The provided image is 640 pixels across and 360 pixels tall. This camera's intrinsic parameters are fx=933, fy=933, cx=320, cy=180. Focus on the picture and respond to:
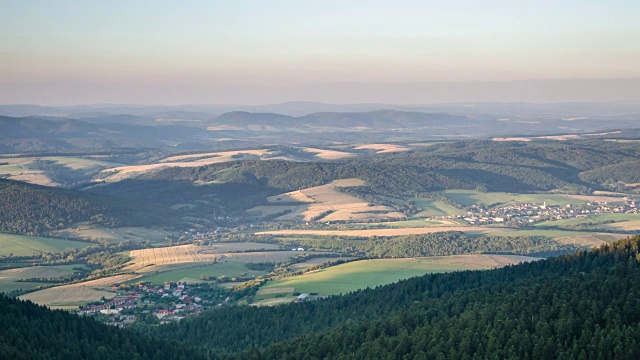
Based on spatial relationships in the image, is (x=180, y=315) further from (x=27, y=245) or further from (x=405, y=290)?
(x=27, y=245)

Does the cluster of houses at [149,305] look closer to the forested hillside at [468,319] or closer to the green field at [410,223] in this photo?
the forested hillside at [468,319]

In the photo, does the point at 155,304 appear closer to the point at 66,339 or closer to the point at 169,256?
the point at 169,256

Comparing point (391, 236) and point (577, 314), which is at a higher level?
point (577, 314)

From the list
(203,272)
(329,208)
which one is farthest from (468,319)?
(329,208)

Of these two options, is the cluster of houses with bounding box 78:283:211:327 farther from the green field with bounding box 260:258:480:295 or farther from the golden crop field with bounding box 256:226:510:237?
the golden crop field with bounding box 256:226:510:237

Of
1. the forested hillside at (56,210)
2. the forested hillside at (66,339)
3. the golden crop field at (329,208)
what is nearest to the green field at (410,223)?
the golden crop field at (329,208)

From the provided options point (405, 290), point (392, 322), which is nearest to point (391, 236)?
point (405, 290)
